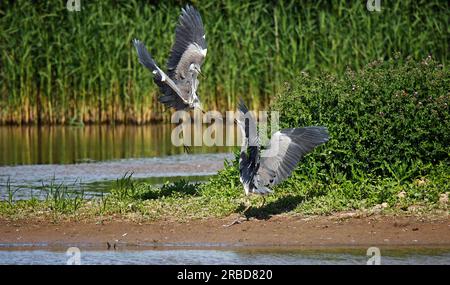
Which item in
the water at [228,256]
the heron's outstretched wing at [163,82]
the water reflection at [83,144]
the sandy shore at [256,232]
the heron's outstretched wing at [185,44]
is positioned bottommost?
the water at [228,256]

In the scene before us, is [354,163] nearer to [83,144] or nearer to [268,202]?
[268,202]

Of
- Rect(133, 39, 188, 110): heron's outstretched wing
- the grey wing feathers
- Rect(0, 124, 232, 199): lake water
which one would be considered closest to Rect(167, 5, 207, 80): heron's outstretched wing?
Rect(133, 39, 188, 110): heron's outstretched wing

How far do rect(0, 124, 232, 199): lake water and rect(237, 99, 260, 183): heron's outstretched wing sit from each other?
2.93 meters

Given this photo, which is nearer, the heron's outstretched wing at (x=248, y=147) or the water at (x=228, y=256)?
the water at (x=228, y=256)

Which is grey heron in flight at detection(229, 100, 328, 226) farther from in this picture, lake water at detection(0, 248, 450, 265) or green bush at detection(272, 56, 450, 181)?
lake water at detection(0, 248, 450, 265)

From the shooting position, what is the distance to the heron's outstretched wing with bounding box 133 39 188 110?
400 inches

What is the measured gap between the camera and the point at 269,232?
9.23 m

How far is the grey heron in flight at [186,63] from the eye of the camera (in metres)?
10.7

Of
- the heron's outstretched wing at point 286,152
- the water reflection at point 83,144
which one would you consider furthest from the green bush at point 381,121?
the water reflection at point 83,144

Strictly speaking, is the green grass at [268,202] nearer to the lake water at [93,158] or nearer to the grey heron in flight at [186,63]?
the grey heron in flight at [186,63]

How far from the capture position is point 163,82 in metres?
10.4

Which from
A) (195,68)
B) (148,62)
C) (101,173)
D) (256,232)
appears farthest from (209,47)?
(256,232)

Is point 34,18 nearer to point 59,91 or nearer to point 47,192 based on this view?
point 59,91
